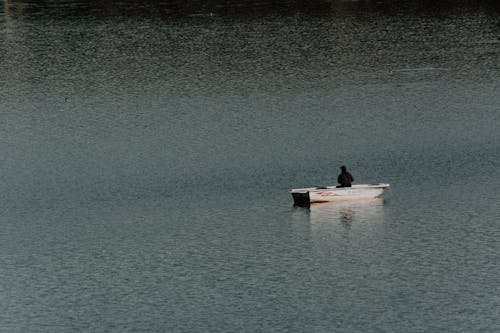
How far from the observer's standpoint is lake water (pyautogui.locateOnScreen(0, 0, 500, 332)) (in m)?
39.8

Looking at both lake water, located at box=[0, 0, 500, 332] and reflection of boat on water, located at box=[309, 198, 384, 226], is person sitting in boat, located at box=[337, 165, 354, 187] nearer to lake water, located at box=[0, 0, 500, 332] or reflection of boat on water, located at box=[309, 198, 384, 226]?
reflection of boat on water, located at box=[309, 198, 384, 226]

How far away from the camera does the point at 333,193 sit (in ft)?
167

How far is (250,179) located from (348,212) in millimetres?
7301

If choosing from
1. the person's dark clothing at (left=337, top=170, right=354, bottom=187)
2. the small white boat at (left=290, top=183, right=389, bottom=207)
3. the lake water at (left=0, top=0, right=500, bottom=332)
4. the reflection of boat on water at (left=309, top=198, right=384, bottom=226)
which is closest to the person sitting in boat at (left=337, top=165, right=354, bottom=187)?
the person's dark clothing at (left=337, top=170, right=354, bottom=187)

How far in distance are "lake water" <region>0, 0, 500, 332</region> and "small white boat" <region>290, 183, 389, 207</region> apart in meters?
0.56

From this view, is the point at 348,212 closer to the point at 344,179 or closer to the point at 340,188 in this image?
the point at 340,188

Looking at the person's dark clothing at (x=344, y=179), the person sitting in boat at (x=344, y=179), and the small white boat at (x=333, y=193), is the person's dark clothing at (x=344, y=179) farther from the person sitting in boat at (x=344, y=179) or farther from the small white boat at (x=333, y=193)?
the small white boat at (x=333, y=193)

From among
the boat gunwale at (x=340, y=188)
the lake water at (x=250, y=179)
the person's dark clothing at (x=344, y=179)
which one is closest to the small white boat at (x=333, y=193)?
the boat gunwale at (x=340, y=188)

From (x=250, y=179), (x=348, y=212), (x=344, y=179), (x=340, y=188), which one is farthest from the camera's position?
(x=250, y=179)

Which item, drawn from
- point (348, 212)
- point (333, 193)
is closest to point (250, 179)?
point (333, 193)

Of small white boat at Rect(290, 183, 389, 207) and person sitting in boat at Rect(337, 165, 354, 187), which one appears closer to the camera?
small white boat at Rect(290, 183, 389, 207)

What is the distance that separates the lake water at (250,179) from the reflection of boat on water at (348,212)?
0.14m

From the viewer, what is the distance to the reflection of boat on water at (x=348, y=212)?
4922cm

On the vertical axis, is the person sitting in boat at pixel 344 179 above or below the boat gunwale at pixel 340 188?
above
